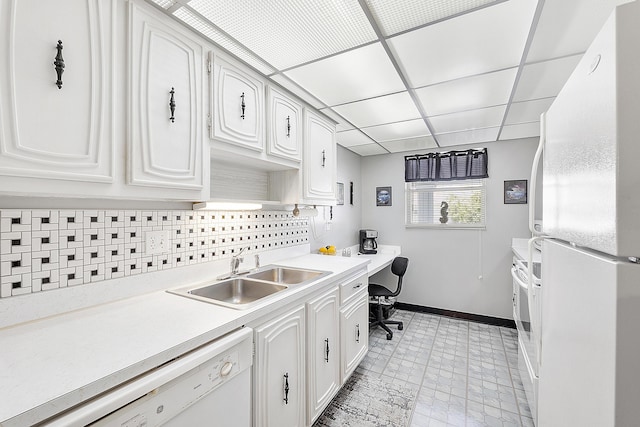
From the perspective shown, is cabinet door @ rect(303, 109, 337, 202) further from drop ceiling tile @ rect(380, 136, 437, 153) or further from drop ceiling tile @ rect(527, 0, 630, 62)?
drop ceiling tile @ rect(527, 0, 630, 62)

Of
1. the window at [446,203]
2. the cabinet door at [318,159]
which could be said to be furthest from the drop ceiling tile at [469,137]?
the cabinet door at [318,159]

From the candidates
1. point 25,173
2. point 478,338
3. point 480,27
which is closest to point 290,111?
point 480,27

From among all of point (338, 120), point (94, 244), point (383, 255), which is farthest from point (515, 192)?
point (94, 244)

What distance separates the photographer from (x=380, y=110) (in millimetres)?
2404

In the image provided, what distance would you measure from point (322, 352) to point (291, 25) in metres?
1.86

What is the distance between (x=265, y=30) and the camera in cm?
140

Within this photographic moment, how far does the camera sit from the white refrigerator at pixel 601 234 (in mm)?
529

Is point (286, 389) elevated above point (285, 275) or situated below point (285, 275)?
below

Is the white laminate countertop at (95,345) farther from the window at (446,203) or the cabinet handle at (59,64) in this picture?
the window at (446,203)

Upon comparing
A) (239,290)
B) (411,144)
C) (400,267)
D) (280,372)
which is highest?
(411,144)

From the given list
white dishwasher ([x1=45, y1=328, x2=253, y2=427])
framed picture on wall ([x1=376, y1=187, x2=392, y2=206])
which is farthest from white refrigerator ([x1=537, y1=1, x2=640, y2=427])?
framed picture on wall ([x1=376, y1=187, x2=392, y2=206])

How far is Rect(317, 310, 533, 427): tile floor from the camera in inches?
74.7

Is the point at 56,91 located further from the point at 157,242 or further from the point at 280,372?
the point at 280,372

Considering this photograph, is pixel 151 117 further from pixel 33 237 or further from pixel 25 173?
pixel 33 237
